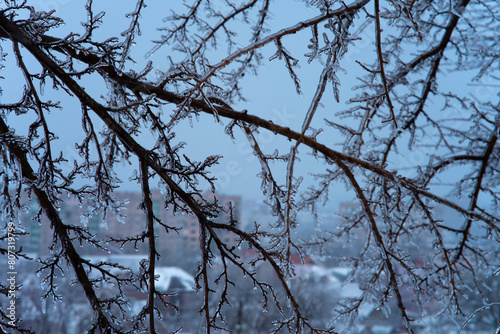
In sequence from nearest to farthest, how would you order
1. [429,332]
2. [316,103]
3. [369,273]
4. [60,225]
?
[316,103]
[60,225]
[369,273]
[429,332]

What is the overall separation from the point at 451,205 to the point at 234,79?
224cm

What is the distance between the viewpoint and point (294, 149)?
2.19 metres

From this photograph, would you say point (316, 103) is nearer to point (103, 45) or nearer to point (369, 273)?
point (103, 45)

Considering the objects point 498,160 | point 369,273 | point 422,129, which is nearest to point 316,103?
point 369,273

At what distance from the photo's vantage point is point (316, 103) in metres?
2.12

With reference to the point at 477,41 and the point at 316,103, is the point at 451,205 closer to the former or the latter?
the point at 316,103

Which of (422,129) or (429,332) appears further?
(429,332)

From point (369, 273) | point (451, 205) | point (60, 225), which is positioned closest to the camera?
point (451, 205)

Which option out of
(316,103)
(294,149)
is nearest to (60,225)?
(294,149)

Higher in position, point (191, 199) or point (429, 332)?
point (429, 332)

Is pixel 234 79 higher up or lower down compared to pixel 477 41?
lower down

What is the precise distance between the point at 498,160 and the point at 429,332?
1263 centimetres

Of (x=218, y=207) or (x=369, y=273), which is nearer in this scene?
(x=218, y=207)

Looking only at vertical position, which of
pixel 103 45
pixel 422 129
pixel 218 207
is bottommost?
pixel 218 207
